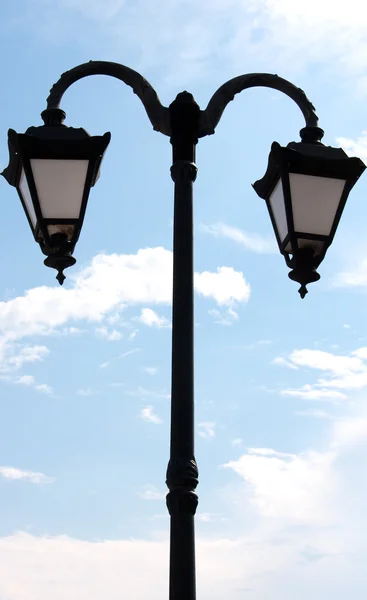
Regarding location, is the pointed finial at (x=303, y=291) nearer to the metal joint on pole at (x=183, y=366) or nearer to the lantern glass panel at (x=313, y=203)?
the lantern glass panel at (x=313, y=203)

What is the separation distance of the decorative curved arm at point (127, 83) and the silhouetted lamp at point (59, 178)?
1.88 ft

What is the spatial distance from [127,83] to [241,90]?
2.48 ft

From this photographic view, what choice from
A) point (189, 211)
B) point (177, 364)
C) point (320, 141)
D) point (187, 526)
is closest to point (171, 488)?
point (187, 526)

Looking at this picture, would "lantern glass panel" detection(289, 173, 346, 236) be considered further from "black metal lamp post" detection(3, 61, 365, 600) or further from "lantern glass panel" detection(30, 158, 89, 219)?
"lantern glass panel" detection(30, 158, 89, 219)

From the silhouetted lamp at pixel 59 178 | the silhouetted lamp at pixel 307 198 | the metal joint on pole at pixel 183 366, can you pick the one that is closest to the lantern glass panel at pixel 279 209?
the silhouetted lamp at pixel 307 198

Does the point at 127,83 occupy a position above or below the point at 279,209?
above

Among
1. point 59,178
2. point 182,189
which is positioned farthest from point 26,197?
point 182,189

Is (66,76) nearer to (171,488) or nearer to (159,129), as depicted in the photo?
(159,129)

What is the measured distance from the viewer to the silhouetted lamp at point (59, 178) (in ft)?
18.7

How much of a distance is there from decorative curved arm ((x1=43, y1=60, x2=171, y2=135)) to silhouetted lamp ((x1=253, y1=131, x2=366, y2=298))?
0.79 metres

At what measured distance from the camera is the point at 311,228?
19.2ft

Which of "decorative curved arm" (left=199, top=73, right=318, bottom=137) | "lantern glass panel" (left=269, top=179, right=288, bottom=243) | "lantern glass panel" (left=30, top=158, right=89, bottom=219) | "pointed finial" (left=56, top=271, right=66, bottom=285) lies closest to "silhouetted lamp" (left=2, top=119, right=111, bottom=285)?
"lantern glass panel" (left=30, top=158, right=89, bottom=219)

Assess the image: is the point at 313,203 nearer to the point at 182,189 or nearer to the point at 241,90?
the point at 182,189

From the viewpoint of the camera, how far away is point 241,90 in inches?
260
